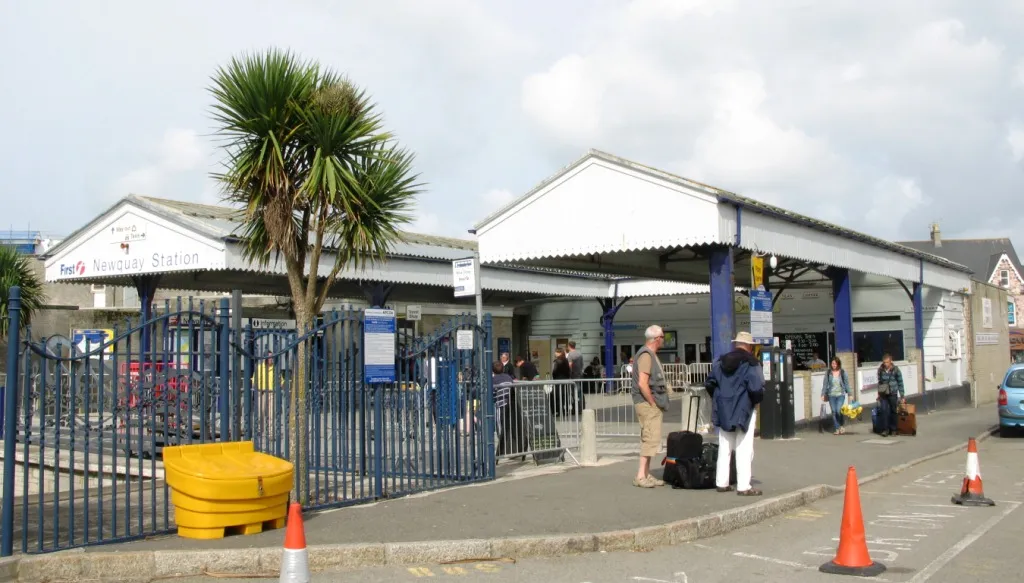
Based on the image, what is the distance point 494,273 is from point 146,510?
18.4 m

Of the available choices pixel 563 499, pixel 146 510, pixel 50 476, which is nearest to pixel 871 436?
pixel 563 499

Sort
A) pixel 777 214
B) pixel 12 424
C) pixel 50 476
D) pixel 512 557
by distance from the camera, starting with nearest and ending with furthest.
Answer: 1. pixel 12 424
2. pixel 512 557
3. pixel 50 476
4. pixel 777 214

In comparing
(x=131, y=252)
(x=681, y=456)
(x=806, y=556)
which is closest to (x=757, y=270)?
(x=681, y=456)

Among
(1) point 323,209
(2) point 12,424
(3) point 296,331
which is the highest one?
(1) point 323,209

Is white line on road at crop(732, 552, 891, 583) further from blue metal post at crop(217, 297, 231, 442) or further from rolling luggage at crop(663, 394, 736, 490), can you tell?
blue metal post at crop(217, 297, 231, 442)

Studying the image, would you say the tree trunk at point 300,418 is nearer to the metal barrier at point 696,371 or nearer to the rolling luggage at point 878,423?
the rolling luggage at point 878,423

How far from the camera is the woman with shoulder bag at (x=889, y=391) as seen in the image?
61.6ft

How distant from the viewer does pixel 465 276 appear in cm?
1237

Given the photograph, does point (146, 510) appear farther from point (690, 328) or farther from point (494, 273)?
point (690, 328)

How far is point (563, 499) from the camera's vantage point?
10281 millimetres

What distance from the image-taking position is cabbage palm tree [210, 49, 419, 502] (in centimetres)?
956

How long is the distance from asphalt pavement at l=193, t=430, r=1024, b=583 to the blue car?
918cm

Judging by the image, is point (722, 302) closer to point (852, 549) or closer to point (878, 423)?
point (878, 423)

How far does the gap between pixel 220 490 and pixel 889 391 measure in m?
14.8
